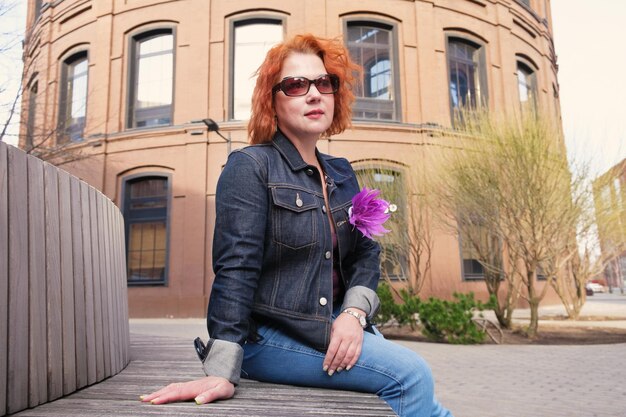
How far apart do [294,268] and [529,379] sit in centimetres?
552

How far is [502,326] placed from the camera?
10.9 meters

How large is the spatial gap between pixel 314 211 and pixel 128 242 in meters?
15.9

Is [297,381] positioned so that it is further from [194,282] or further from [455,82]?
[455,82]

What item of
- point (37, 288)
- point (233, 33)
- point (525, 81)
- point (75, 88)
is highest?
point (233, 33)

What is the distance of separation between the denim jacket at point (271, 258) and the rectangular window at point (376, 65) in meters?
15.1

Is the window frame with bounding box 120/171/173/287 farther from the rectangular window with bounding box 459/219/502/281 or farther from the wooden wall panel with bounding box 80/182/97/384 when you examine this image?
the wooden wall panel with bounding box 80/182/97/384

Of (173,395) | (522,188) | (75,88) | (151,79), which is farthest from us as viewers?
(75,88)

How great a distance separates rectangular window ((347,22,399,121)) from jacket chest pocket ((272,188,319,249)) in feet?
49.8

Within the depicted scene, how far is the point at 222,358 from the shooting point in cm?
Result: 146

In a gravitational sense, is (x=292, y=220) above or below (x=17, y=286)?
above

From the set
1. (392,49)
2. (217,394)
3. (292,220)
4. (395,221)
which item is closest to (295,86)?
(292,220)

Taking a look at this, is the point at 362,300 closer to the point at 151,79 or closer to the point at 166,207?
the point at 166,207

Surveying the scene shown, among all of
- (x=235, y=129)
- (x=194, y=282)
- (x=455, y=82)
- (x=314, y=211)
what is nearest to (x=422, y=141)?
(x=455, y=82)

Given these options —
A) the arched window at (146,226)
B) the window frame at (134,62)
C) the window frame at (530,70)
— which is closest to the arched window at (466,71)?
the window frame at (530,70)
